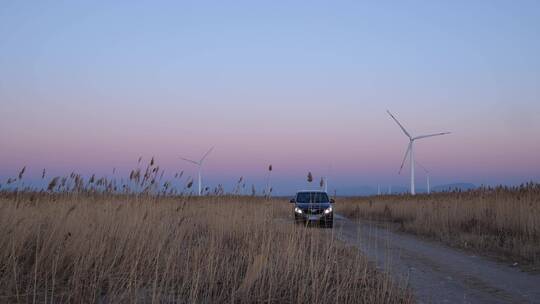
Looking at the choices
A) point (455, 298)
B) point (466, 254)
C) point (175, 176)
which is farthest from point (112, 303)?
point (466, 254)

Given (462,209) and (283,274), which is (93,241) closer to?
(283,274)

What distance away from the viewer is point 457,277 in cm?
1035

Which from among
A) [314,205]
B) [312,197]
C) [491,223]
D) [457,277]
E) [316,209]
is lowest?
[457,277]

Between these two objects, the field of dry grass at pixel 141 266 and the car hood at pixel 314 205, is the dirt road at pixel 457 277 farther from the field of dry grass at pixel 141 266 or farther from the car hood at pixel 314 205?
the car hood at pixel 314 205

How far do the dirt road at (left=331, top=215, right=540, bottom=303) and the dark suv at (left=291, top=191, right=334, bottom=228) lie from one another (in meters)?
8.69

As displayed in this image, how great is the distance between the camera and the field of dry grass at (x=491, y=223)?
14453 mm

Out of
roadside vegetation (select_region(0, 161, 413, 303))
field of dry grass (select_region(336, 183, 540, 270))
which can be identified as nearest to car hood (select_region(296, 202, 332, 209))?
field of dry grass (select_region(336, 183, 540, 270))

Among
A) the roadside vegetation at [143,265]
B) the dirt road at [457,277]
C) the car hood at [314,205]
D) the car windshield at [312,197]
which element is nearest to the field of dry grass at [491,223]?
the dirt road at [457,277]

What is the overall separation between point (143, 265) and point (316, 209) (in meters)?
16.4

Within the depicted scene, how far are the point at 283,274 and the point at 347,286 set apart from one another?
98 cm

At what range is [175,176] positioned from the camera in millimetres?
13992

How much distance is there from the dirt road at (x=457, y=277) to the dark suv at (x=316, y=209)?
8.69 metres

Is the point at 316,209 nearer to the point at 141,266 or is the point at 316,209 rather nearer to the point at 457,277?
the point at 457,277

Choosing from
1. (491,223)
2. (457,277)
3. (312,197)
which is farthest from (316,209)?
(457,277)
